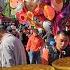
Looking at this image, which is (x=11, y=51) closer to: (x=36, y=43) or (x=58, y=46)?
(x=36, y=43)

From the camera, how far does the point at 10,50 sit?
4.19ft

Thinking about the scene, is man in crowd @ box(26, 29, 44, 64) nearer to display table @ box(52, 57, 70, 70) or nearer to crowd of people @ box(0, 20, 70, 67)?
crowd of people @ box(0, 20, 70, 67)

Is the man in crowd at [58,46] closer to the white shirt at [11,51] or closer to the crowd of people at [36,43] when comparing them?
the crowd of people at [36,43]

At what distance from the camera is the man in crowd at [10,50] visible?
49.8 inches

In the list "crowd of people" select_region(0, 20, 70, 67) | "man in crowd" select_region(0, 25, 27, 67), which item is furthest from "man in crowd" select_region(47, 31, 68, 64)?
"man in crowd" select_region(0, 25, 27, 67)

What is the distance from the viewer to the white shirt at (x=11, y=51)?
1.27 meters

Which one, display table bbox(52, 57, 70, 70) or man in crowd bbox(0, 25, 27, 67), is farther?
man in crowd bbox(0, 25, 27, 67)

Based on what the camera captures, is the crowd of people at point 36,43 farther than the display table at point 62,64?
Yes

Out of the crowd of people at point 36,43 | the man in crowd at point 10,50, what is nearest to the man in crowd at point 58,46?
the crowd of people at point 36,43

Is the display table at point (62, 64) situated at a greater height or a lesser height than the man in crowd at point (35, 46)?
lesser

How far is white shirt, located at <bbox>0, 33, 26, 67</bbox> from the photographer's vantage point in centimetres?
127

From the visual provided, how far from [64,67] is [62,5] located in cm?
38

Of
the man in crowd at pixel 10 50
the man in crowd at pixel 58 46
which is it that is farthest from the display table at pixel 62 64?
the man in crowd at pixel 10 50

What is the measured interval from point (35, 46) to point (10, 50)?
0.47ft
